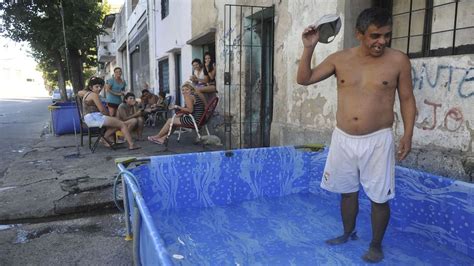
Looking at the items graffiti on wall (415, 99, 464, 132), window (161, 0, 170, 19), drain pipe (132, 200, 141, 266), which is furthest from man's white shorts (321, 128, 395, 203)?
window (161, 0, 170, 19)

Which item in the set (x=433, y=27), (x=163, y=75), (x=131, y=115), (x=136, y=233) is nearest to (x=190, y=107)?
(x=131, y=115)

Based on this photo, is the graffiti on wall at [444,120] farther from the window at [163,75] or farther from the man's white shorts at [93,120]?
the window at [163,75]

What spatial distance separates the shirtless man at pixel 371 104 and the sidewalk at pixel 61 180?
265cm

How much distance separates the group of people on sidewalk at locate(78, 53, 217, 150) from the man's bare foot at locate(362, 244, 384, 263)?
4157 millimetres

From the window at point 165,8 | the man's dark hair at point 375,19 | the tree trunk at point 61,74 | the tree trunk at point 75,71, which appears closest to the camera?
the man's dark hair at point 375,19

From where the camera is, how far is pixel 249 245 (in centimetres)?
314

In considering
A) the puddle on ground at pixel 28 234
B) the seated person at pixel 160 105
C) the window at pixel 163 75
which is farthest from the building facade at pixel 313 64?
the puddle on ground at pixel 28 234

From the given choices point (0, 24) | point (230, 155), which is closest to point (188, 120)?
point (230, 155)

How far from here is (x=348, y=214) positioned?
3002 mm

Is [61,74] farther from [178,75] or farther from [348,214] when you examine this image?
[348,214]

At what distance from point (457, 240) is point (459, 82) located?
1244 mm

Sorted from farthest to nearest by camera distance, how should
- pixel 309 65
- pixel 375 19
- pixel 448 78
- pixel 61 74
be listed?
pixel 61 74 → pixel 448 78 → pixel 309 65 → pixel 375 19

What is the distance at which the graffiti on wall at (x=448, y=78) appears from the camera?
301cm

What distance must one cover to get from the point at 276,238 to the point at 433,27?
2.43 metres
